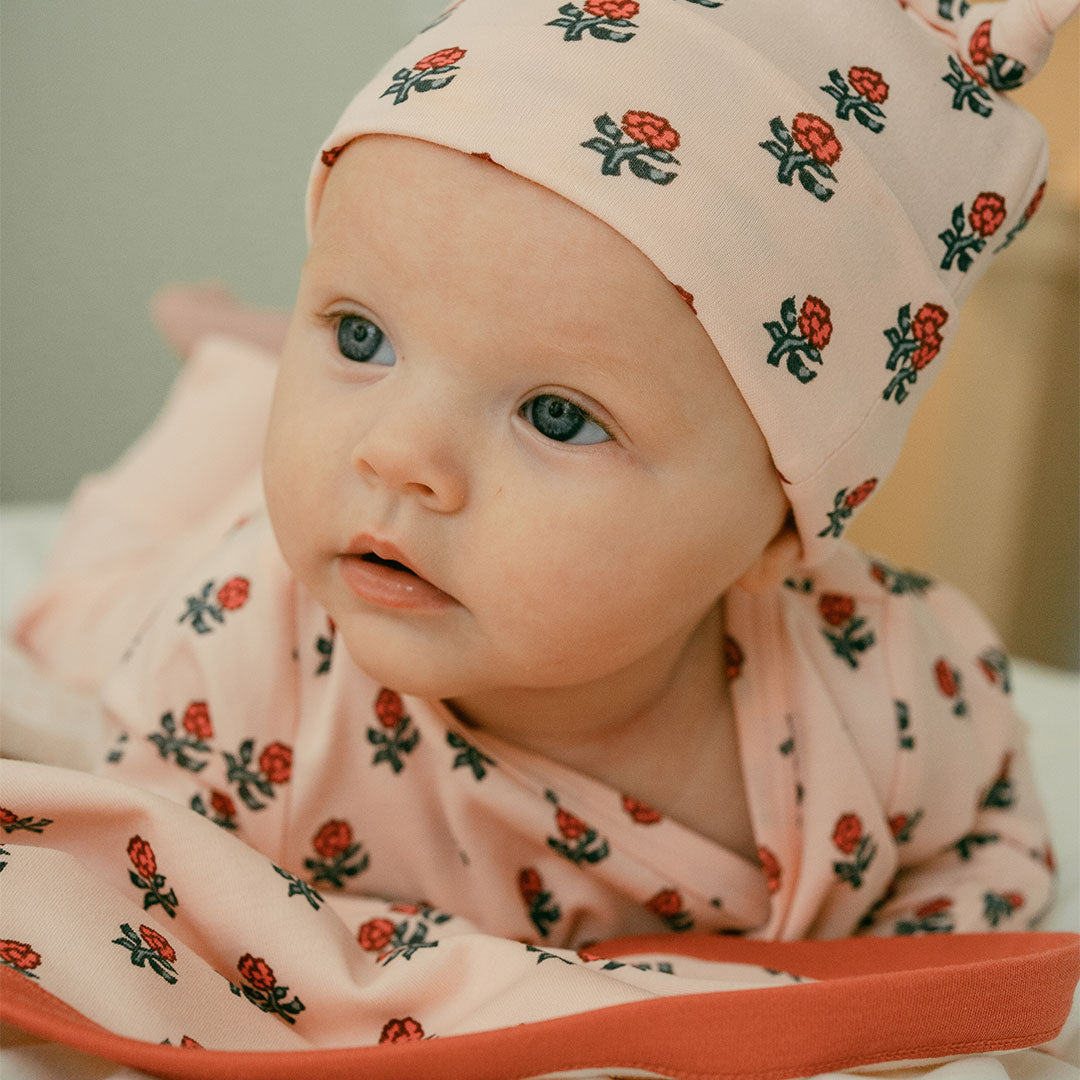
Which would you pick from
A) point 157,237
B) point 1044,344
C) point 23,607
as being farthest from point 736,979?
point 157,237

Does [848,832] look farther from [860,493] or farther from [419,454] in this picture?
[419,454]

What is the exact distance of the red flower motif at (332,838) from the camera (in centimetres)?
85

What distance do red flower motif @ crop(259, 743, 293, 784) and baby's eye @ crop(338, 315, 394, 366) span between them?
0.27 m

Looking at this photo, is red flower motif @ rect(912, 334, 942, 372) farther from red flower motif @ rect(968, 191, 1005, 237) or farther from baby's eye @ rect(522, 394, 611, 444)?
baby's eye @ rect(522, 394, 611, 444)

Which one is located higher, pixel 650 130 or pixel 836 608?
pixel 650 130

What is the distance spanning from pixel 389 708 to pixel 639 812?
174 millimetres

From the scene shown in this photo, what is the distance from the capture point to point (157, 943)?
1.97ft

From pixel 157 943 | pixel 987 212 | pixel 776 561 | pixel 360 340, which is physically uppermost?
pixel 987 212

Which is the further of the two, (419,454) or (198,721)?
(198,721)

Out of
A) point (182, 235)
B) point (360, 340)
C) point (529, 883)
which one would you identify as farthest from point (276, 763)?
point (182, 235)

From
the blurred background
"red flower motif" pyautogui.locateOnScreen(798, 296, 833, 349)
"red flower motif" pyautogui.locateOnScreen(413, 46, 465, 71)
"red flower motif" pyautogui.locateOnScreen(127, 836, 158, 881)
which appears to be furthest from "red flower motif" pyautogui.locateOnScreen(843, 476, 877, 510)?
A: the blurred background

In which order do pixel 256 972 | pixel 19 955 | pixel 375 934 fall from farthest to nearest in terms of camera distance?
pixel 375 934 → pixel 256 972 → pixel 19 955

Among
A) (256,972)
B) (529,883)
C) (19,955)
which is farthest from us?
(529,883)

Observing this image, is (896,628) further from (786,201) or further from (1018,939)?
(786,201)
